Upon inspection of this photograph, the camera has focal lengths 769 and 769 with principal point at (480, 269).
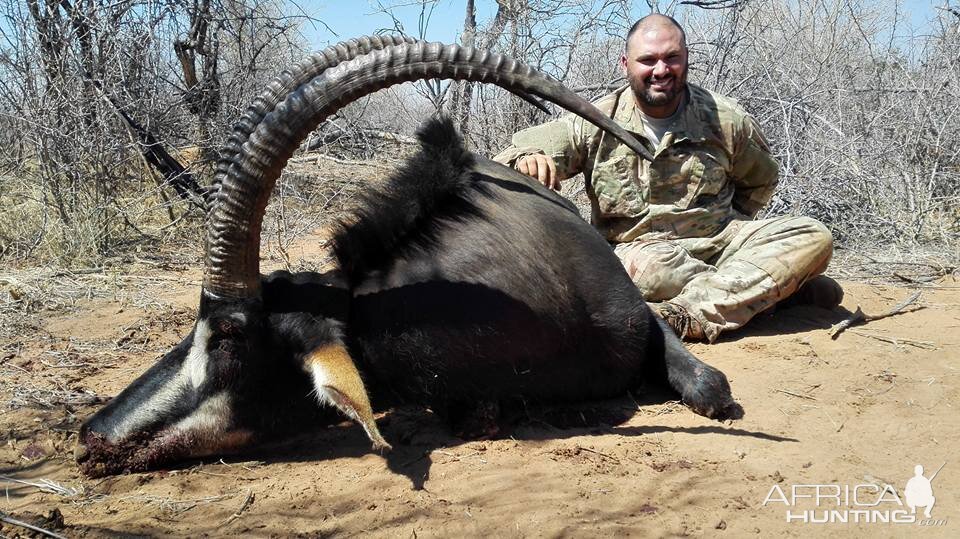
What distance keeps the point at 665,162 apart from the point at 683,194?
0.84ft

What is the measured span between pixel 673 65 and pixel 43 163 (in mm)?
5690

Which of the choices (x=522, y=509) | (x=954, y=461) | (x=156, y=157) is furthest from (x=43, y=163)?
(x=954, y=461)

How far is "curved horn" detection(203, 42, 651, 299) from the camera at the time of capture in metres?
2.90

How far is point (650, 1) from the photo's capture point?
8414 mm

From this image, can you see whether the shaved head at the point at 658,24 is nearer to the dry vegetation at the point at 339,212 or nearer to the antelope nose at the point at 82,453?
the dry vegetation at the point at 339,212

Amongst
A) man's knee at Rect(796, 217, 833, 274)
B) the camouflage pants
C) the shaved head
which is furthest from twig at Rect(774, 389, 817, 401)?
the shaved head

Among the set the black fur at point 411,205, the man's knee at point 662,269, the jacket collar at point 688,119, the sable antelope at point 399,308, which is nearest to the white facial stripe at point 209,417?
the sable antelope at point 399,308

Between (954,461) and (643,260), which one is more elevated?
(643,260)

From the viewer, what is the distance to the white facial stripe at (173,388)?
3.16 metres

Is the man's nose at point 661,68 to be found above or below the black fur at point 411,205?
above

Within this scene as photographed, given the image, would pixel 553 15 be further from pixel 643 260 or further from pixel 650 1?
pixel 643 260

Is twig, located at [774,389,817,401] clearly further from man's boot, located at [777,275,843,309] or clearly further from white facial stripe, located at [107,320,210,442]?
white facial stripe, located at [107,320,210,442]

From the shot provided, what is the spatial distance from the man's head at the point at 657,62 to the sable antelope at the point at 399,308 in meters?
1.34

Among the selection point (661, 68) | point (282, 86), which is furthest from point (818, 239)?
point (282, 86)
